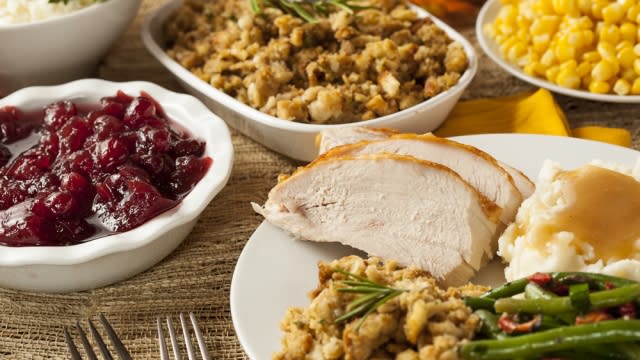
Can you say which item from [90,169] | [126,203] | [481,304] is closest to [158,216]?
[126,203]

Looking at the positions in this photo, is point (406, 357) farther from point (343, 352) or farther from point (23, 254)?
point (23, 254)

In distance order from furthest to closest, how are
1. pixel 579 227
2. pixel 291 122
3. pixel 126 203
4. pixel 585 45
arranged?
1. pixel 585 45
2. pixel 291 122
3. pixel 126 203
4. pixel 579 227

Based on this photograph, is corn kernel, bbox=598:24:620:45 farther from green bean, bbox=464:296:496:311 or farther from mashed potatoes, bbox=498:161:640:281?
green bean, bbox=464:296:496:311

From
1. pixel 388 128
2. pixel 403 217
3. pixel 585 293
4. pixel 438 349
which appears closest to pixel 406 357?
pixel 438 349

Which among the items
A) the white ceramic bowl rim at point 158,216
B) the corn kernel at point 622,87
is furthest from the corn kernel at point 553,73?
the white ceramic bowl rim at point 158,216

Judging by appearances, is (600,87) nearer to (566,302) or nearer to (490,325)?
(566,302)


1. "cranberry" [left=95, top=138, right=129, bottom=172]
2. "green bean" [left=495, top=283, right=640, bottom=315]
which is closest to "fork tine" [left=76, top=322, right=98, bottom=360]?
"cranberry" [left=95, top=138, right=129, bottom=172]
